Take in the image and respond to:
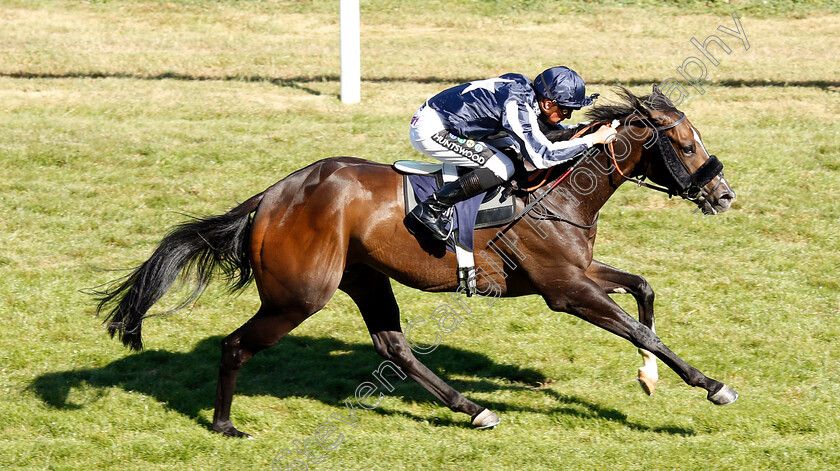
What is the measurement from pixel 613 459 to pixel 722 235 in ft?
14.3

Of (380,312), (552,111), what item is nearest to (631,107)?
(552,111)

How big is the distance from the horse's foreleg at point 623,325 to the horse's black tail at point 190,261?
210 cm

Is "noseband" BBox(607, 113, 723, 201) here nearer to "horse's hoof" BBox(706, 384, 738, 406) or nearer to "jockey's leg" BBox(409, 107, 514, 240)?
"jockey's leg" BBox(409, 107, 514, 240)

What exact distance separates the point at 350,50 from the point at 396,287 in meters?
5.64

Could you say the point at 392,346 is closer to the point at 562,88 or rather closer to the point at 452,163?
the point at 452,163

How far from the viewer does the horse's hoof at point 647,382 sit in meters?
5.80

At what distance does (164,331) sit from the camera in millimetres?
7344

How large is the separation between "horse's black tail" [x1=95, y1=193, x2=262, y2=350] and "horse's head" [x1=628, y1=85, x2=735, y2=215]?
2631mm

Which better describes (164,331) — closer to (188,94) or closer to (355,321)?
(355,321)

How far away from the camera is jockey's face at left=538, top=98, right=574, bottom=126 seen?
536cm

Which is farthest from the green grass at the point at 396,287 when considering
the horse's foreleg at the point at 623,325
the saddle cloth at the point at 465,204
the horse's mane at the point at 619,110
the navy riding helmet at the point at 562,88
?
the navy riding helmet at the point at 562,88

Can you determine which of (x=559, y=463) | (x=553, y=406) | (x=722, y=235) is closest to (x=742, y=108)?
(x=722, y=235)

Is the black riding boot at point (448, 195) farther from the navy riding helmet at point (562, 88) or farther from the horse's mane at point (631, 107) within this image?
the horse's mane at point (631, 107)

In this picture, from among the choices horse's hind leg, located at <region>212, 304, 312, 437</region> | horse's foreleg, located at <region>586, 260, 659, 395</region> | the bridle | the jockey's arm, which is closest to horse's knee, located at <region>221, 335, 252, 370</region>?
horse's hind leg, located at <region>212, 304, 312, 437</region>
